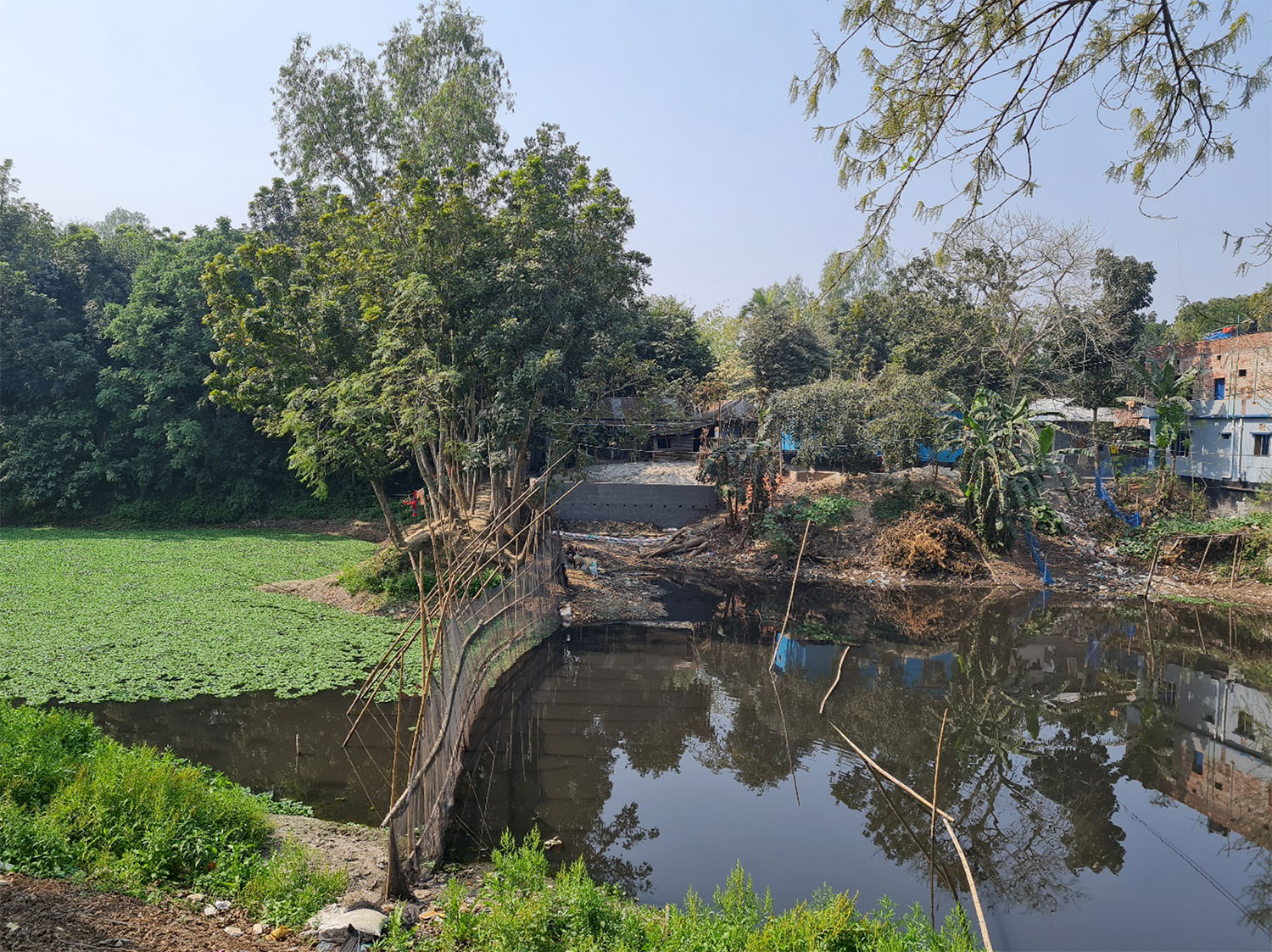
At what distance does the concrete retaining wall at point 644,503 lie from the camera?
20.0 m

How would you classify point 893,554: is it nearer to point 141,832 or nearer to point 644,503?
point 644,503

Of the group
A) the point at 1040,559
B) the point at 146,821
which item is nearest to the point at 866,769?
the point at 146,821

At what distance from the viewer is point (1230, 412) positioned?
17.9 meters

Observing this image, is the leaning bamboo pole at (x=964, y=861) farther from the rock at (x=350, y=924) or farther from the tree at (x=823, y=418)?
the tree at (x=823, y=418)

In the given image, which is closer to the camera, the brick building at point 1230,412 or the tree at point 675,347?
the brick building at point 1230,412

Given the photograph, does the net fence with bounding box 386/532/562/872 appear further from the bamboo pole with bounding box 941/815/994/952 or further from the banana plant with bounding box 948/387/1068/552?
the banana plant with bounding box 948/387/1068/552

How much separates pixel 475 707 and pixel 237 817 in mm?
3102

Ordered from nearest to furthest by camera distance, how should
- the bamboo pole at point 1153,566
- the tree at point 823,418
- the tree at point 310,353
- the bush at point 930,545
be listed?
the tree at point 310,353, the bamboo pole at point 1153,566, the bush at point 930,545, the tree at point 823,418

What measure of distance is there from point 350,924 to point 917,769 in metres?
5.31

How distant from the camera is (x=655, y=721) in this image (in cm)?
888

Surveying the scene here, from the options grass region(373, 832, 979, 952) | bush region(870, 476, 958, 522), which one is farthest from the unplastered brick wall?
grass region(373, 832, 979, 952)

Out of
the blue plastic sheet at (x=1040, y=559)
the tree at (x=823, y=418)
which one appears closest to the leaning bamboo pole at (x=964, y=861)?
the blue plastic sheet at (x=1040, y=559)

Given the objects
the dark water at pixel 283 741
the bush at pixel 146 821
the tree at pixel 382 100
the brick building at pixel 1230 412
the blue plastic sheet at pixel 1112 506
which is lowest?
the dark water at pixel 283 741

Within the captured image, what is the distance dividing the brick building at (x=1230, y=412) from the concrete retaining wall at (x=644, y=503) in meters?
11.1
